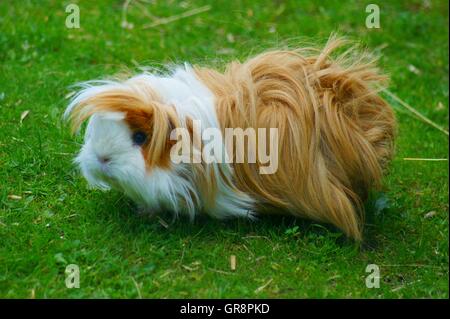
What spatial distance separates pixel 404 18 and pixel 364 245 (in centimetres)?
322

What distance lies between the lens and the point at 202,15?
5.82 m

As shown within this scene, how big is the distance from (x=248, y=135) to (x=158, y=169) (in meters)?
0.42

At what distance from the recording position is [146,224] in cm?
328

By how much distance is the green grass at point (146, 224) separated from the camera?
2.99 m

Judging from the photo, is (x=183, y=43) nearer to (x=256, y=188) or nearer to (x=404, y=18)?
(x=404, y=18)

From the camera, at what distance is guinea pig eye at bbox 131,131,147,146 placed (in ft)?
9.97

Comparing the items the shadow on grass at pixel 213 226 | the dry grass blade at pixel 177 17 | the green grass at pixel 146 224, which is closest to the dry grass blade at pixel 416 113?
the green grass at pixel 146 224

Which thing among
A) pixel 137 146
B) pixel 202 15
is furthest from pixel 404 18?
pixel 137 146

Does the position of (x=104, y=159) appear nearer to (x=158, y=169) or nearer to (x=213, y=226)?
(x=158, y=169)

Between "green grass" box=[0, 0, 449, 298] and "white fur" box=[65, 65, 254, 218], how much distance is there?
18cm
